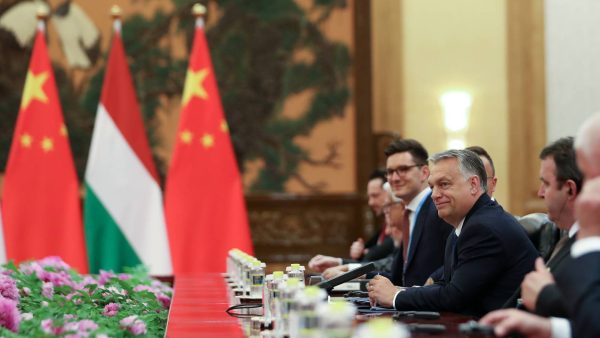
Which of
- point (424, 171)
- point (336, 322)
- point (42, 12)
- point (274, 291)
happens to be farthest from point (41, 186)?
point (336, 322)

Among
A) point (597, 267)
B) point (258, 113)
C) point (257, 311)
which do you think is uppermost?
point (258, 113)

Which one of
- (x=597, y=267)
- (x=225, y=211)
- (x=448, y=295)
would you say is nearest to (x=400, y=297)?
(x=448, y=295)

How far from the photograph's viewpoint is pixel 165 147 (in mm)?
11555

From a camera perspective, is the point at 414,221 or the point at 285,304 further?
the point at 414,221

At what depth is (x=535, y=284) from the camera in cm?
334

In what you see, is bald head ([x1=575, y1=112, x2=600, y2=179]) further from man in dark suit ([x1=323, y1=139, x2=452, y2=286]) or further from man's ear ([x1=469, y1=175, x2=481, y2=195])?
man in dark suit ([x1=323, y1=139, x2=452, y2=286])

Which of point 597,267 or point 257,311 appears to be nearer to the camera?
point 597,267

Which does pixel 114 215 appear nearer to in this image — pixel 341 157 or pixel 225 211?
pixel 225 211

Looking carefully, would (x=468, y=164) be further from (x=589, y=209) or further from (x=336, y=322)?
(x=336, y=322)

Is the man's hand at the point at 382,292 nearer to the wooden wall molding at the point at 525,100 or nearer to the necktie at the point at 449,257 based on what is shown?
the necktie at the point at 449,257

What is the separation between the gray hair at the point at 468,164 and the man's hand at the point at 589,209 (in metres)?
1.93

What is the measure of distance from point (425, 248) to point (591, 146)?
305 centimetres

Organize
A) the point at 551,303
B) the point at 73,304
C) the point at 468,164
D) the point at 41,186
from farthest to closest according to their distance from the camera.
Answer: the point at 41,186 < the point at 468,164 < the point at 73,304 < the point at 551,303

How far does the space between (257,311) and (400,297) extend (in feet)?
2.04
